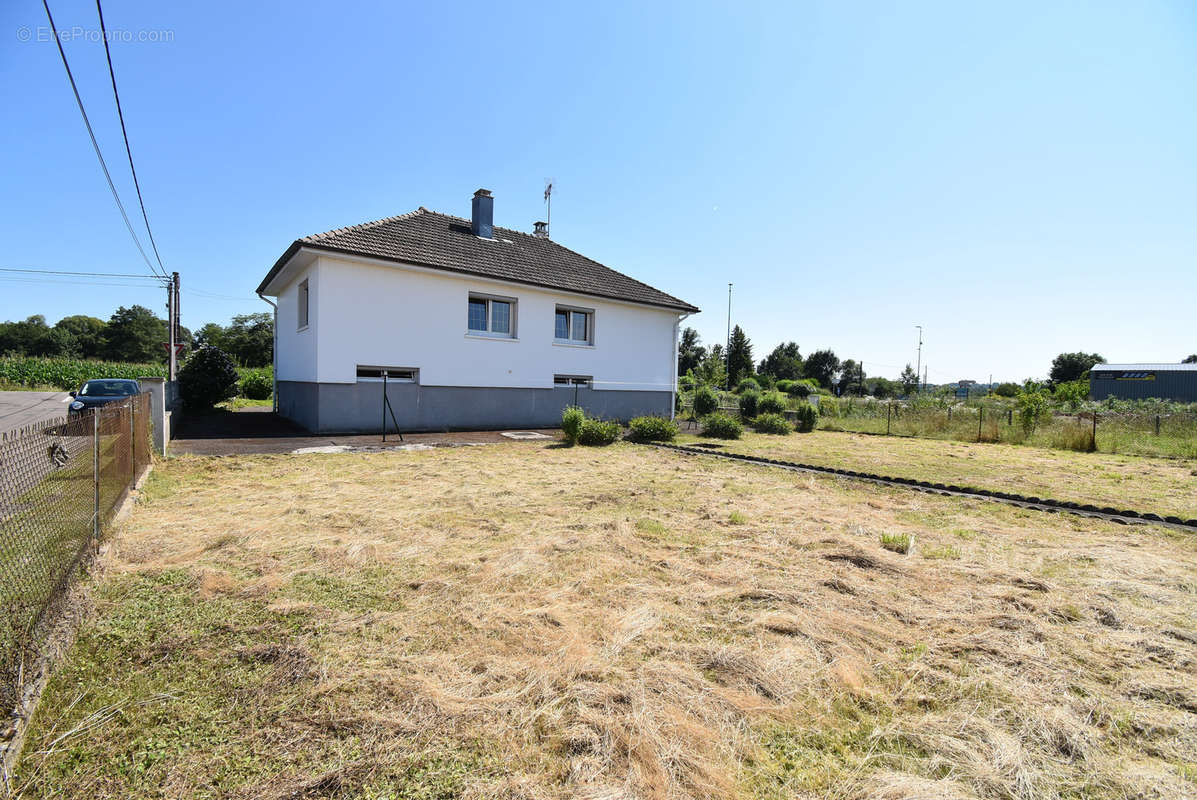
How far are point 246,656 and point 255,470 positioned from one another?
21.0ft

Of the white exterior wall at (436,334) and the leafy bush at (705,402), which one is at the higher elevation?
the white exterior wall at (436,334)

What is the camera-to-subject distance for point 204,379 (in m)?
18.0

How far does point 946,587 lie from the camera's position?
3.88 meters

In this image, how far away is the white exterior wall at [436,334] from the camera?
12367 millimetres

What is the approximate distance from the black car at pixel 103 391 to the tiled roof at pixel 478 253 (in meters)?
4.93

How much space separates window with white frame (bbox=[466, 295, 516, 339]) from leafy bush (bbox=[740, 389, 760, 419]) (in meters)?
9.65

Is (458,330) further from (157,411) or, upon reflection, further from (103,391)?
(103,391)

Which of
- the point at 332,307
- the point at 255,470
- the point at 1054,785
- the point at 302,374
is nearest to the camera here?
the point at 1054,785

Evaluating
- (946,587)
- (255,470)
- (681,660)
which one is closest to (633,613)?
(681,660)

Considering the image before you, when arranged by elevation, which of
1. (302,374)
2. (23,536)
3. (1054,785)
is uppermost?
(302,374)

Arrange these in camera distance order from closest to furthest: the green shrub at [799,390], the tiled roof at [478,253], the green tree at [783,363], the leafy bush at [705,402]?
1. the tiled roof at [478,253]
2. the leafy bush at [705,402]
3. the green shrub at [799,390]
4. the green tree at [783,363]

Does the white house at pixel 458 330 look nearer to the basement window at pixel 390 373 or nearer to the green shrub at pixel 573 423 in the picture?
the basement window at pixel 390 373

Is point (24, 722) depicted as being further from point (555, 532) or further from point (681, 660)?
point (555, 532)

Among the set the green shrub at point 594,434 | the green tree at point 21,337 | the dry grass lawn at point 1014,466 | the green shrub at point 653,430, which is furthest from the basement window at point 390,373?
the green tree at point 21,337
